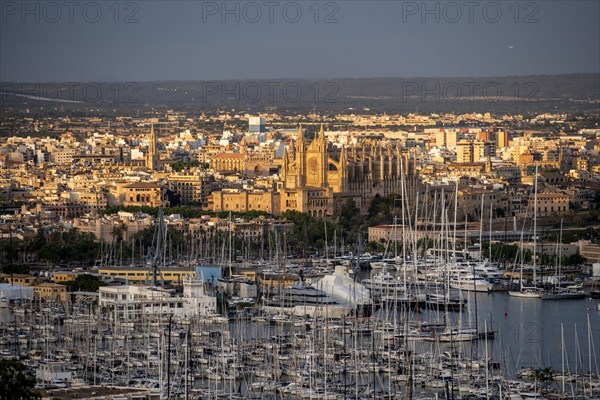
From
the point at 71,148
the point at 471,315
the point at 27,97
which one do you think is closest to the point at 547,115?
the point at 27,97

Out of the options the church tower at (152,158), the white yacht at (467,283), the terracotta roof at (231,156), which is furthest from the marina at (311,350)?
the terracotta roof at (231,156)

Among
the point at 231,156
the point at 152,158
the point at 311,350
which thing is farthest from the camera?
the point at 231,156

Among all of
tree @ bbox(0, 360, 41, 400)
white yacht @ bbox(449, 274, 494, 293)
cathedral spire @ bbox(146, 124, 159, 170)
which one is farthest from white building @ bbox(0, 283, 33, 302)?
cathedral spire @ bbox(146, 124, 159, 170)

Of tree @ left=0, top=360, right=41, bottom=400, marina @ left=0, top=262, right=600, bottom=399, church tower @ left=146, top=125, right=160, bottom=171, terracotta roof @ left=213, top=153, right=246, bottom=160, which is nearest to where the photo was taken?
tree @ left=0, top=360, right=41, bottom=400

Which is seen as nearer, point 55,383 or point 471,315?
point 55,383

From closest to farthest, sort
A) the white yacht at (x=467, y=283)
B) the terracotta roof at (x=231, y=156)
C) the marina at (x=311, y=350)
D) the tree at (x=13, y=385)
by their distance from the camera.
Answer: the tree at (x=13, y=385), the marina at (x=311, y=350), the white yacht at (x=467, y=283), the terracotta roof at (x=231, y=156)

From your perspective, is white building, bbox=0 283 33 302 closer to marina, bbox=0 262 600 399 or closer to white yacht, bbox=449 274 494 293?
marina, bbox=0 262 600 399

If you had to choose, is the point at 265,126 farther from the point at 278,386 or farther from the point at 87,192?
the point at 278,386

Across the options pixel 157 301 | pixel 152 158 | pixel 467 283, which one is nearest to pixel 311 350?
pixel 157 301

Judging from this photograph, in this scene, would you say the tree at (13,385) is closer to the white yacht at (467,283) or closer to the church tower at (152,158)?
the white yacht at (467,283)

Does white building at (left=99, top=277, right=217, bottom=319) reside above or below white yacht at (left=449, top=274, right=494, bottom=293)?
above

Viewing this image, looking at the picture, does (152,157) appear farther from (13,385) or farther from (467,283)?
(13,385)
